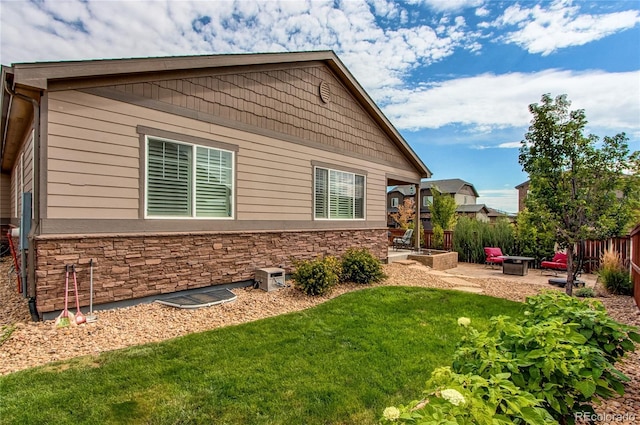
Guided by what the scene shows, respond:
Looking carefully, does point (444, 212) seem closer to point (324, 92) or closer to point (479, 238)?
point (479, 238)

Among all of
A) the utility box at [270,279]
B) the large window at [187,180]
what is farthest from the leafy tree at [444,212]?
the large window at [187,180]

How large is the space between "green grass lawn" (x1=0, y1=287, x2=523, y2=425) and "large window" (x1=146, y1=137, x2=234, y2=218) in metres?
2.64

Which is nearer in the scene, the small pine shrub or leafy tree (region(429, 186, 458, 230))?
the small pine shrub

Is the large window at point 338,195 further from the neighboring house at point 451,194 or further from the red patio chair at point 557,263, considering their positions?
the neighboring house at point 451,194

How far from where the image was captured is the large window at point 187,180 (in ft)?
18.9

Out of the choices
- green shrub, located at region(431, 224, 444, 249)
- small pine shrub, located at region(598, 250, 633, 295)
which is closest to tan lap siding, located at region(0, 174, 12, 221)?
green shrub, located at region(431, 224, 444, 249)

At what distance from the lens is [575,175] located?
6391 millimetres

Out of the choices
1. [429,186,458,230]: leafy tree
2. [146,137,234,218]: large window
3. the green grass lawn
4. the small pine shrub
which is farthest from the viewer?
[429,186,458,230]: leafy tree

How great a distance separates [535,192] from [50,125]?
8975 mm

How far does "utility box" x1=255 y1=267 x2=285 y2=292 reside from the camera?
6879 millimetres

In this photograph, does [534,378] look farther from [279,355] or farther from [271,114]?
[271,114]

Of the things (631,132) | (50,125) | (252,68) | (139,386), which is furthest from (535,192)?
(50,125)

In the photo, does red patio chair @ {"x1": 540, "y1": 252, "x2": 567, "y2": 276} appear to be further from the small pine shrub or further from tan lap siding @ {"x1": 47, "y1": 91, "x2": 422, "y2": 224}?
tan lap siding @ {"x1": 47, "y1": 91, "x2": 422, "y2": 224}

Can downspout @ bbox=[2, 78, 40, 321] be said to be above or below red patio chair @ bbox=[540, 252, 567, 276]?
above
